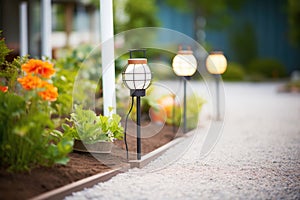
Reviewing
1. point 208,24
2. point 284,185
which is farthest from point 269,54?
point 284,185

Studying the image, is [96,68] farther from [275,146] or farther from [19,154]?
[19,154]

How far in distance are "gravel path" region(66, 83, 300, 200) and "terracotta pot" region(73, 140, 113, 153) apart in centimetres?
31

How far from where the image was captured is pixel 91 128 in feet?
11.8

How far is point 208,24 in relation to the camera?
15.3 metres

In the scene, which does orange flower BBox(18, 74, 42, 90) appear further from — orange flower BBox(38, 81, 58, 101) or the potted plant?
the potted plant

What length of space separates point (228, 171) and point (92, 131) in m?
1.14

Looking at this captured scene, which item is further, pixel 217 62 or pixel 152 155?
pixel 217 62

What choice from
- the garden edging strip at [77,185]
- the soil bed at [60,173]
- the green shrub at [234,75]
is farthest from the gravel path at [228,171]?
the green shrub at [234,75]

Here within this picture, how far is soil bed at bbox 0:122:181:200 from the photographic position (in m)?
2.77

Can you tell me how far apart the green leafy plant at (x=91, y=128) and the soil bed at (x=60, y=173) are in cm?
16

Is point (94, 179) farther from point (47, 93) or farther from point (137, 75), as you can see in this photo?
point (137, 75)

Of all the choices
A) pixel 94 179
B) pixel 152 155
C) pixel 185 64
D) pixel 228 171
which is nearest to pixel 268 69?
pixel 185 64

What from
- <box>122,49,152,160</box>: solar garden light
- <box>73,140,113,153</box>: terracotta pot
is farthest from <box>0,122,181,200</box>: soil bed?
<box>122,49,152,160</box>: solar garden light

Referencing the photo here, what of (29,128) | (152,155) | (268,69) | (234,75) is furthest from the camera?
(268,69)
